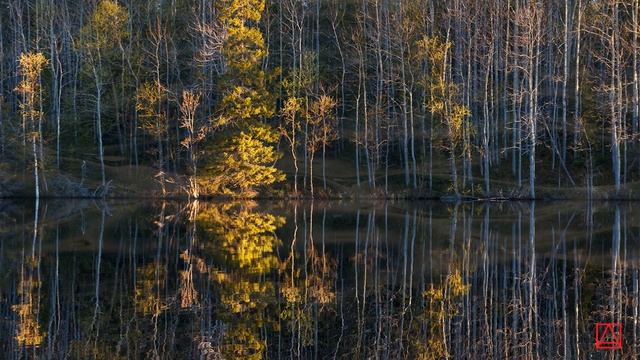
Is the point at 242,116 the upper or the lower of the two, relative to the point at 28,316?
upper

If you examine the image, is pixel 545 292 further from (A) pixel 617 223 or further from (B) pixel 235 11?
(B) pixel 235 11

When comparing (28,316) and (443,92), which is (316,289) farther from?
(443,92)

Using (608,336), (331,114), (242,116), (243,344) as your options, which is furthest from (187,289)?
(331,114)

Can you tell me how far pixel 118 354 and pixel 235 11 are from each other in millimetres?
47698

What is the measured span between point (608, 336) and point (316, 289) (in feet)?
23.2

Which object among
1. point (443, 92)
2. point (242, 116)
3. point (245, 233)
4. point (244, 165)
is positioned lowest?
point (245, 233)

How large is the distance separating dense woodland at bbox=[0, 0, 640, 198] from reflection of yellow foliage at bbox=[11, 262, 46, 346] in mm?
35866

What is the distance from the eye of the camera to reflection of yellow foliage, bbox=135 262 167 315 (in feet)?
55.6

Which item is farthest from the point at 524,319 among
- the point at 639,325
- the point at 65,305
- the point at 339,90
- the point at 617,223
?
the point at 339,90

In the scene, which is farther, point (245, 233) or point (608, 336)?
point (245, 233)

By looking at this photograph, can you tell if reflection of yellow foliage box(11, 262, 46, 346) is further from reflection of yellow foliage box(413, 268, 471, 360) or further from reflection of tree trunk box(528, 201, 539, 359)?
reflection of tree trunk box(528, 201, 539, 359)

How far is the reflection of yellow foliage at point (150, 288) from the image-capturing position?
55.6 ft

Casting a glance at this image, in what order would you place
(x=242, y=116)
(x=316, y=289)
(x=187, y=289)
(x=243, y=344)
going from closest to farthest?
1. (x=243, y=344)
2. (x=187, y=289)
3. (x=316, y=289)
4. (x=242, y=116)

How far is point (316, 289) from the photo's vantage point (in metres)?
19.4
